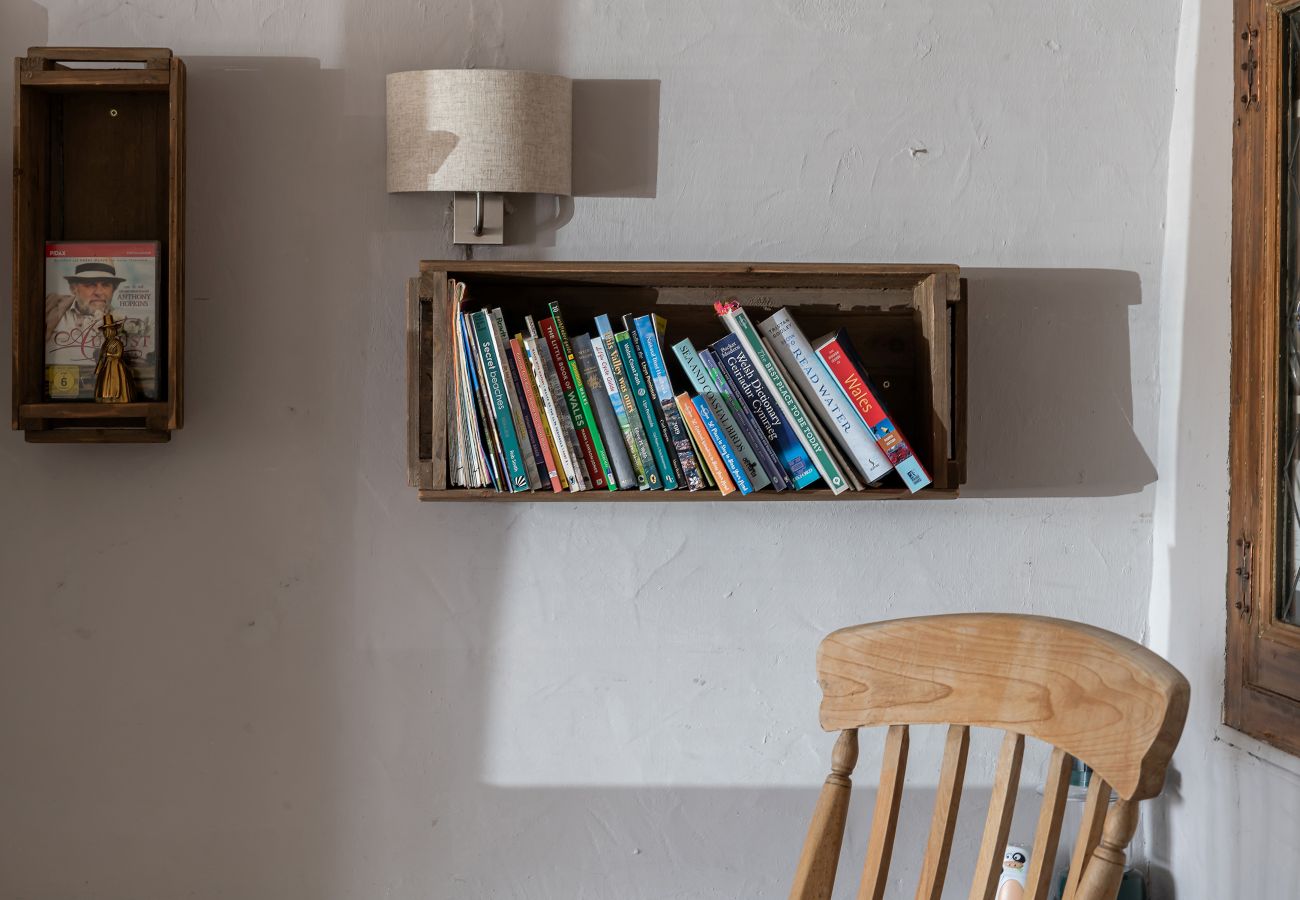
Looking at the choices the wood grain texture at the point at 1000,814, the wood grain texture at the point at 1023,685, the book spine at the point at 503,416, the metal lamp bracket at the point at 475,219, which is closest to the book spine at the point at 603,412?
the book spine at the point at 503,416

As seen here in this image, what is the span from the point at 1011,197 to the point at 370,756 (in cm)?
132

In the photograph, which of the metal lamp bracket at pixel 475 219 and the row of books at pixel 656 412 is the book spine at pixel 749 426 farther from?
the metal lamp bracket at pixel 475 219

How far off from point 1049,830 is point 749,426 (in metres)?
0.71

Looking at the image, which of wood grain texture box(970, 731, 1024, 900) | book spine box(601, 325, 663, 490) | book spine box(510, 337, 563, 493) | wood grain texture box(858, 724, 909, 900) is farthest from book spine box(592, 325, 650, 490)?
wood grain texture box(970, 731, 1024, 900)

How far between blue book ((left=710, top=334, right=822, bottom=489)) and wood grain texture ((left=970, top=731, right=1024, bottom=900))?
57 centimetres

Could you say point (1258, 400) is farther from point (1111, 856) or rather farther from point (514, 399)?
point (514, 399)

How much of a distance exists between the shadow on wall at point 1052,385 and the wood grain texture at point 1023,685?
648mm

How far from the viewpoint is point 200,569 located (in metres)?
1.68

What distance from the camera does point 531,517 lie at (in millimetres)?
1716

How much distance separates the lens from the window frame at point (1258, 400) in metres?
1.44

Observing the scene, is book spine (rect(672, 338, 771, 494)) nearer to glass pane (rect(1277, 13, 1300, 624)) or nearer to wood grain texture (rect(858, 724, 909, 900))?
wood grain texture (rect(858, 724, 909, 900))

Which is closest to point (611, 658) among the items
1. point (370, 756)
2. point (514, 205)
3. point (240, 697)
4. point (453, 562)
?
point (453, 562)

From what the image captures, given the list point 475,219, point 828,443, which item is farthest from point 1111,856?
point 475,219

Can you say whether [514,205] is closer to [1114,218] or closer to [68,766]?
[1114,218]
